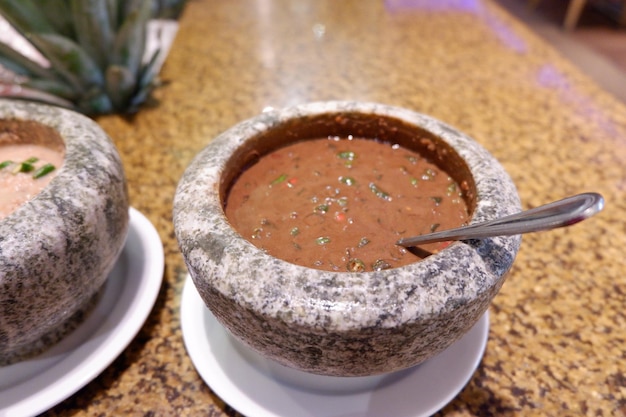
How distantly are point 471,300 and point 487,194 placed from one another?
18 cm

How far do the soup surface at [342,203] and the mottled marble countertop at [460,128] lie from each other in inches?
11.2

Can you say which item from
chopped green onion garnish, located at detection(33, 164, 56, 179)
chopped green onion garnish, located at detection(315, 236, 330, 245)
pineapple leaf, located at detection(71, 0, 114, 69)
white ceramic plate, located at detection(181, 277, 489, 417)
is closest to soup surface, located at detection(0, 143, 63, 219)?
chopped green onion garnish, located at detection(33, 164, 56, 179)

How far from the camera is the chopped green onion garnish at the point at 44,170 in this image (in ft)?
2.60

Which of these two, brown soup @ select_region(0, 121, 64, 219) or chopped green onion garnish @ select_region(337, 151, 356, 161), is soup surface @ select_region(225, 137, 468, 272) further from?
brown soup @ select_region(0, 121, 64, 219)

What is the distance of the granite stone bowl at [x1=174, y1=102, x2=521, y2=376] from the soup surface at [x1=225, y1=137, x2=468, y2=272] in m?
0.06

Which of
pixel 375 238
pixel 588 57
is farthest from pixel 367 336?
pixel 588 57

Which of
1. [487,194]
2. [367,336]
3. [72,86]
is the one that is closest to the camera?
[367,336]

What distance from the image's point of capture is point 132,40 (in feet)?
4.58

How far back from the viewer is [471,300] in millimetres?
583

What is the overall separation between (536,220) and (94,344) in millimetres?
692

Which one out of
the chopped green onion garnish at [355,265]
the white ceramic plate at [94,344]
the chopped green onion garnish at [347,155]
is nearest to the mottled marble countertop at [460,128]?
the white ceramic plate at [94,344]

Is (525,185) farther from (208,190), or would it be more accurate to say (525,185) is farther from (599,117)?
(208,190)

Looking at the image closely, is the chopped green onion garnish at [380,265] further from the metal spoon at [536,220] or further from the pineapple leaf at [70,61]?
the pineapple leaf at [70,61]

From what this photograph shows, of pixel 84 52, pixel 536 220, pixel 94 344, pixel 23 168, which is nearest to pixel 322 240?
pixel 536 220
